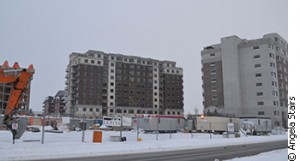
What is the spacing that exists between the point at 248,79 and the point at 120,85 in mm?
59532

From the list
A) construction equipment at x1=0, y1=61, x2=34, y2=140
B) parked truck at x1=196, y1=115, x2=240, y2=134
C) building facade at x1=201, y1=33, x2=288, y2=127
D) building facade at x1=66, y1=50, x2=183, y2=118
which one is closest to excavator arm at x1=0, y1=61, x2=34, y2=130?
construction equipment at x1=0, y1=61, x2=34, y2=140

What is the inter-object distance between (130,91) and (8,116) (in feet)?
378

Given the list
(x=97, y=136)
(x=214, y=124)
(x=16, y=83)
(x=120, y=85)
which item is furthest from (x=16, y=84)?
(x=120, y=85)

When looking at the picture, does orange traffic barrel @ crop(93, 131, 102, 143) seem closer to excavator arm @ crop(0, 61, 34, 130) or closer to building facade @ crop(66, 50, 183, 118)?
excavator arm @ crop(0, 61, 34, 130)

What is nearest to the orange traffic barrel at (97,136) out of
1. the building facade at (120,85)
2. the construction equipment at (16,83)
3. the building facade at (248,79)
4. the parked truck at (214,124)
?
the construction equipment at (16,83)

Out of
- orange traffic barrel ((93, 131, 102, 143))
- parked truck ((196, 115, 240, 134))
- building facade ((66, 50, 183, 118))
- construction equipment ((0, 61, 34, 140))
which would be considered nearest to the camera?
construction equipment ((0, 61, 34, 140))

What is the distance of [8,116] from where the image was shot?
75.5ft

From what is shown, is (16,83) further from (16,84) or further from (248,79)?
(248,79)

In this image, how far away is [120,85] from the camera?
136 metres

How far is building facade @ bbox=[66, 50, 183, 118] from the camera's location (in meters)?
125

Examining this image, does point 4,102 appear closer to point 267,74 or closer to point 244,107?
point 244,107

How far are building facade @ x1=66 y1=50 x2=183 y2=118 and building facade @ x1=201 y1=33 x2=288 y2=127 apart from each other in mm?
36037

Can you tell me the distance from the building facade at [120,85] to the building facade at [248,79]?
118ft

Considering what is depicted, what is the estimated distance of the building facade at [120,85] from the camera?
409 feet
